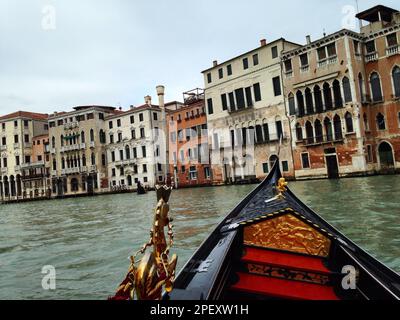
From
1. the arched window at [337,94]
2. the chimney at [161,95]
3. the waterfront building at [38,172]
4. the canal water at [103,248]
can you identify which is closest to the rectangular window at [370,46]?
the arched window at [337,94]

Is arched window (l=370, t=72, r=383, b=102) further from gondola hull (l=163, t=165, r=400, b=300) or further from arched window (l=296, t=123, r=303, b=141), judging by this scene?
gondola hull (l=163, t=165, r=400, b=300)

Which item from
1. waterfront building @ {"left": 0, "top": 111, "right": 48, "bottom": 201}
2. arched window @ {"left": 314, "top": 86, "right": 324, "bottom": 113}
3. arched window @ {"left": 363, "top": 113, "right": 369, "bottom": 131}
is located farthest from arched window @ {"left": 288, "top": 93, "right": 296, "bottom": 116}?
waterfront building @ {"left": 0, "top": 111, "right": 48, "bottom": 201}

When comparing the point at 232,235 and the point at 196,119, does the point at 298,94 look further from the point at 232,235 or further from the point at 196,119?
the point at 232,235

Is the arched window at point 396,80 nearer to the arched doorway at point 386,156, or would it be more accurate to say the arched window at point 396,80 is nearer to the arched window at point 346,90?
the arched window at point 346,90

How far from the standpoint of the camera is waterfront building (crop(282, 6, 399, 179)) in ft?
49.2

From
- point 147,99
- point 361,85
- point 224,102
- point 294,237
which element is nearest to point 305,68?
point 361,85

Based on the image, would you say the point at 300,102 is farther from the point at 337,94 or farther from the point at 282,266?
the point at 282,266

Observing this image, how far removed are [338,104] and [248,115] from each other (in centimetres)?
504

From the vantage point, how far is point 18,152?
30.6 metres

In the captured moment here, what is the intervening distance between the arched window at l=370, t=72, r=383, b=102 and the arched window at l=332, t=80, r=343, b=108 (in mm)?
1267

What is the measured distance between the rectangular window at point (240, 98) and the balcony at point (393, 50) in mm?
7286

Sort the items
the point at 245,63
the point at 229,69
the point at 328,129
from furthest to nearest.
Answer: the point at 229,69 < the point at 245,63 < the point at 328,129
